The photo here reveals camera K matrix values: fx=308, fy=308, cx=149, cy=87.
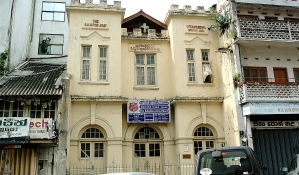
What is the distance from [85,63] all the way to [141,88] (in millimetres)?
3367

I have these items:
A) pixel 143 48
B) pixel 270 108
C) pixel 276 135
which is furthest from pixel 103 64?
pixel 276 135

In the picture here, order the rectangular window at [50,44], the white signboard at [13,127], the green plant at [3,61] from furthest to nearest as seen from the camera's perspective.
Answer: the rectangular window at [50,44] → the green plant at [3,61] → the white signboard at [13,127]

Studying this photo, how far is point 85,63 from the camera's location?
55.4 feet

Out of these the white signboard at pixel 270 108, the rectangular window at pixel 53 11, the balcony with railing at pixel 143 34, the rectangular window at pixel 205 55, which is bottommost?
the white signboard at pixel 270 108

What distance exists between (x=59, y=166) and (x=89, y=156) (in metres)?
1.76

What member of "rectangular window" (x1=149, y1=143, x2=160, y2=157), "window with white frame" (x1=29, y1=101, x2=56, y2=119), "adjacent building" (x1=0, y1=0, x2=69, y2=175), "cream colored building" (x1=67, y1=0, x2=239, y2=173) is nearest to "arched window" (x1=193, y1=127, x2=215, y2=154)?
"cream colored building" (x1=67, y1=0, x2=239, y2=173)

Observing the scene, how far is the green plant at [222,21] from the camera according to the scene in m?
16.9

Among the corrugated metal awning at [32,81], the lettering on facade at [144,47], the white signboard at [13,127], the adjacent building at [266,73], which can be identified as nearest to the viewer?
the white signboard at [13,127]

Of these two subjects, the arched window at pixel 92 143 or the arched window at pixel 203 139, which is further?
the arched window at pixel 203 139

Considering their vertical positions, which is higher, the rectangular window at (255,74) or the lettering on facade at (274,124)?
the rectangular window at (255,74)

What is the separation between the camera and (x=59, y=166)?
1449 centimetres

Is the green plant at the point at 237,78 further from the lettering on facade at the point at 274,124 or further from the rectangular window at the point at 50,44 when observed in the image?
the rectangular window at the point at 50,44

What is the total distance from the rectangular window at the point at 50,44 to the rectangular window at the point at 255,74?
1225cm

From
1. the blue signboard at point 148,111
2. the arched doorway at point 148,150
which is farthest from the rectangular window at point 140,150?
the blue signboard at point 148,111
